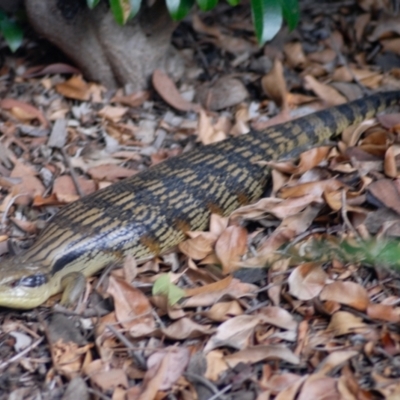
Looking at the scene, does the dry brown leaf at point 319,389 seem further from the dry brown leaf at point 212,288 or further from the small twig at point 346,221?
the small twig at point 346,221

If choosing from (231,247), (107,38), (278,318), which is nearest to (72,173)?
(107,38)

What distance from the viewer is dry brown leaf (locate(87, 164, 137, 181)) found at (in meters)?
4.62

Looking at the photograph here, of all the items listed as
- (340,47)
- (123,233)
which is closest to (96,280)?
(123,233)

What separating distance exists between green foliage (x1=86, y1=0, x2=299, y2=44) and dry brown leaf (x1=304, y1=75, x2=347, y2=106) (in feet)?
3.10

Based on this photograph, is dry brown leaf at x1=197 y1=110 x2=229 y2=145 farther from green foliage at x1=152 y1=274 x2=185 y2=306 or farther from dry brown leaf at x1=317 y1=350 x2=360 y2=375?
dry brown leaf at x1=317 y1=350 x2=360 y2=375

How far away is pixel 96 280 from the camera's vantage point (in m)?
3.85

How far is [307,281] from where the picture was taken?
3.46 metres

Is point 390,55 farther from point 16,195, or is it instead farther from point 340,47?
point 16,195

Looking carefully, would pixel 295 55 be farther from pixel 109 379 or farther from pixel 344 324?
pixel 109 379

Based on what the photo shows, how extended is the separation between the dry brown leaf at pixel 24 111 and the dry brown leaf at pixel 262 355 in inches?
107

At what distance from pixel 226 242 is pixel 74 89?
2245 millimetres

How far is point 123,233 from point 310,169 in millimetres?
1300

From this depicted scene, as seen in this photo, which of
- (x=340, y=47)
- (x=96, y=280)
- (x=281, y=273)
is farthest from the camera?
(x=340, y=47)

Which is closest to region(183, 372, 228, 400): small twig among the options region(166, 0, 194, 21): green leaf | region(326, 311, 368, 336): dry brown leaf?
region(326, 311, 368, 336): dry brown leaf
